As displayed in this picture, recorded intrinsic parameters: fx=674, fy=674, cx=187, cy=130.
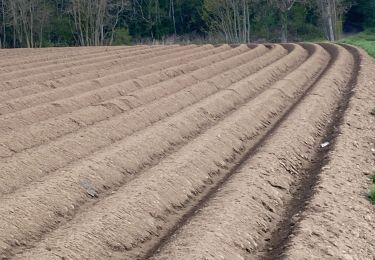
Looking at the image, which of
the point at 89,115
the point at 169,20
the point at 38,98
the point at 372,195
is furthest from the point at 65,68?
the point at 169,20

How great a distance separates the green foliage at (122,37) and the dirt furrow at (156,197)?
2069 inches

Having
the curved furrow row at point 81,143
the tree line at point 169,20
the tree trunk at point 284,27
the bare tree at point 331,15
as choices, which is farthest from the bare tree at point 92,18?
the curved furrow row at point 81,143

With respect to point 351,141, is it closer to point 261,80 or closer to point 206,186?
point 206,186

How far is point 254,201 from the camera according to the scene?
9406mm

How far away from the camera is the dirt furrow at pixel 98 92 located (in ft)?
50.3

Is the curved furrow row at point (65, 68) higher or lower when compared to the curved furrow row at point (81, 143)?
higher

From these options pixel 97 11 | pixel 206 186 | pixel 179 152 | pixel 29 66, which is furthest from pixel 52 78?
pixel 97 11

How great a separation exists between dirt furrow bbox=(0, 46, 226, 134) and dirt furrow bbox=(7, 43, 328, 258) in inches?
172

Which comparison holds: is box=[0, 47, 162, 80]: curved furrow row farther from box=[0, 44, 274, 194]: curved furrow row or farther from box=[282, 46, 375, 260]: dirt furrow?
box=[282, 46, 375, 260]: dirt furrow

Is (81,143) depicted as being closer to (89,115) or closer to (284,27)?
(89,115)

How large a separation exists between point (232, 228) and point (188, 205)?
166 centimetres

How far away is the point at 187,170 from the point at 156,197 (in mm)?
1419

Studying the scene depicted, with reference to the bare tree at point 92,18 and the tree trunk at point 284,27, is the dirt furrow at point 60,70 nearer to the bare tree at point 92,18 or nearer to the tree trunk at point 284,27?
the tree trunk at point 284,27

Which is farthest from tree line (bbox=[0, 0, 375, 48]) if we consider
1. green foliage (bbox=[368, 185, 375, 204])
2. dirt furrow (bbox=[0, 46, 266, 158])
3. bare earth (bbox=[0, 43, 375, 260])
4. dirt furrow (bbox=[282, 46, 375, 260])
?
green foliage (bbox=[368, 185, 375, 204])
